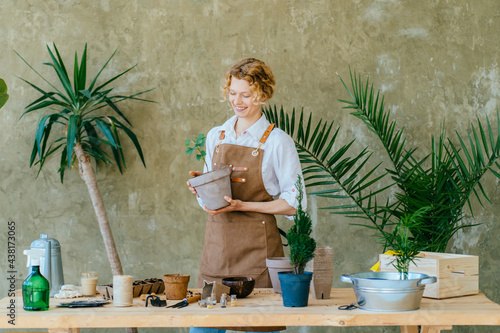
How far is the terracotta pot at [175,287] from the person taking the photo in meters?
2.11

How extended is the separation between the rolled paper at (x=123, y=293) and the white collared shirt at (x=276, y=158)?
0.89m

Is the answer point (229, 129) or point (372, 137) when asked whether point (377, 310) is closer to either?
point (229, 129)

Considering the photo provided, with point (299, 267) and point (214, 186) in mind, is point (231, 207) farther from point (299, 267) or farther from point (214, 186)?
point (299, 267)

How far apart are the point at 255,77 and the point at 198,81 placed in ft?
6.04

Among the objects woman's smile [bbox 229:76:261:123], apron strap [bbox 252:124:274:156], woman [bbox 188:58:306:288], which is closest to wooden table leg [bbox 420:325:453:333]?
woman [bbox 188:58:306:288]

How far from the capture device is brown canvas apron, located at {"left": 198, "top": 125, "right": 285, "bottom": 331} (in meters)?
2.59

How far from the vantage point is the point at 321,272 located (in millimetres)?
2096

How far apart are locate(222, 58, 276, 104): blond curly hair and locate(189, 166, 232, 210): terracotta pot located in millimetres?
419

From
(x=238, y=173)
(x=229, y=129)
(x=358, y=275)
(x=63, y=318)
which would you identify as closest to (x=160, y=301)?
(x=63, y=318)

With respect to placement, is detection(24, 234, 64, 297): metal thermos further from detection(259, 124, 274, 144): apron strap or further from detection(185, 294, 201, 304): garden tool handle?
detection(259, 124, 274, 144): apron strap

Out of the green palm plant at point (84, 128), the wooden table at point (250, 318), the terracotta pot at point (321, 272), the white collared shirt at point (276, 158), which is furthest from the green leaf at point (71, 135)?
the terracotta pot at point (321, 272)

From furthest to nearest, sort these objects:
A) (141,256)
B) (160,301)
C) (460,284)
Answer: (141,256) → (460,284) → (160,301)

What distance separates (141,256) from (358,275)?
8.65ft

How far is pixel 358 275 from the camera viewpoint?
2025mm
